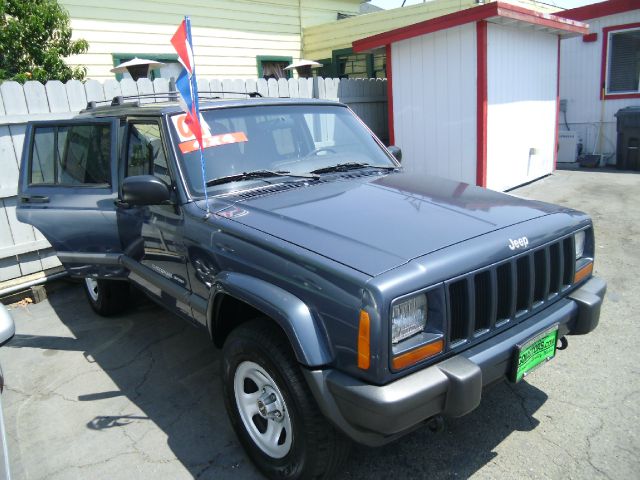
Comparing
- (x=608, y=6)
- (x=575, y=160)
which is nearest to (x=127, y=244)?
(x=575, y=160)

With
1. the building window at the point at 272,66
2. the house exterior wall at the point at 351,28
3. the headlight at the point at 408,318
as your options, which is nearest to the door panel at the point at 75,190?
the headlight at the point at 408,318

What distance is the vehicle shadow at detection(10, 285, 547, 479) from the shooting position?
2812 mm

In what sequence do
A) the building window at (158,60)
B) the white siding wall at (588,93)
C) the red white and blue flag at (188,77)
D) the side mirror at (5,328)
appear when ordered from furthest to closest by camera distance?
the white siding wall at (588,93)
the building window at (158,60)
the red white and blue flag at (188,77)
the side mirror at (5,328)

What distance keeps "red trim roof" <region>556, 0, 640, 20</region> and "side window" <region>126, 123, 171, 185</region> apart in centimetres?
1180

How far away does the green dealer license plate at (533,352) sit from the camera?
249 cm

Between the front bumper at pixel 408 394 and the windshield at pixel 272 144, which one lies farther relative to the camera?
the windshield at pixel 272 144

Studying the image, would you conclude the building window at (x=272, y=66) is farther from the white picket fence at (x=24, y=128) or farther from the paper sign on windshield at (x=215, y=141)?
the paper sign on windshield at (x=215, y=141)

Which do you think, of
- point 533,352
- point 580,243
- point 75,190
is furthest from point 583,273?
point 75,190

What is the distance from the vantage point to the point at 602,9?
11609 mm

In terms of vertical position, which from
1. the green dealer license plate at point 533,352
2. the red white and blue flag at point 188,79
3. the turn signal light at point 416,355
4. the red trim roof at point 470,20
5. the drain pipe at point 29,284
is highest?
the red trim roof at point 470,20

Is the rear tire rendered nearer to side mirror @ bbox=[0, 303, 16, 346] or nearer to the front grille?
side mirror @ bbox=[0, 303, 16, 346]

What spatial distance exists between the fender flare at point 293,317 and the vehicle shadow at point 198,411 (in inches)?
35.7

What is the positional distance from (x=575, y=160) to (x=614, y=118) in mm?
1234

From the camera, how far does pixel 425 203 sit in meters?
3.00
